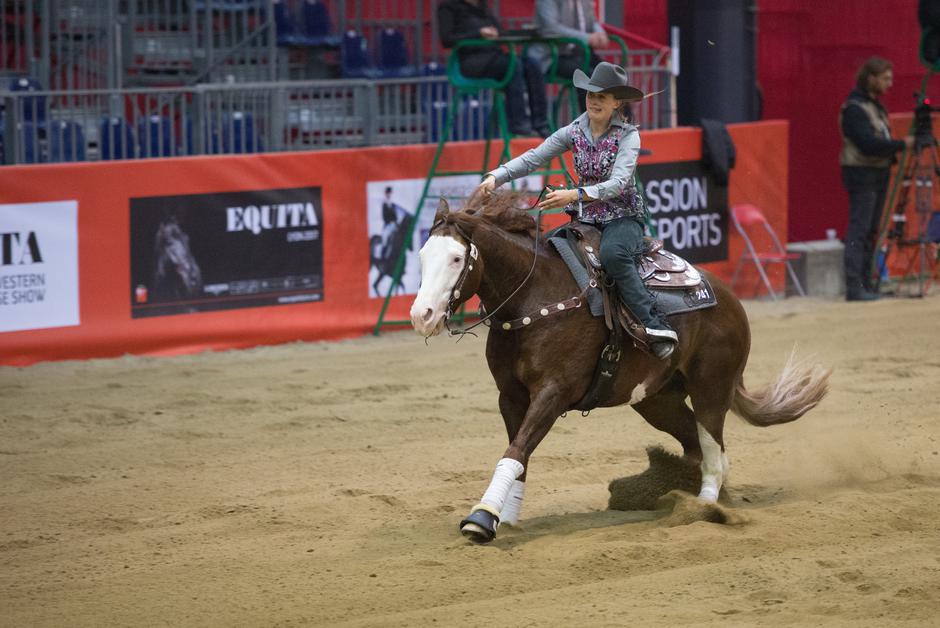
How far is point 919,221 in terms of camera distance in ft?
48.2

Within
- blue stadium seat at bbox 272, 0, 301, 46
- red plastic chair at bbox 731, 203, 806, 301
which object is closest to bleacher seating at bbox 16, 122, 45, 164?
blue stadium seat at bbox 272, 0, 301, 46

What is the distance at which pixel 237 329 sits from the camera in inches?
460

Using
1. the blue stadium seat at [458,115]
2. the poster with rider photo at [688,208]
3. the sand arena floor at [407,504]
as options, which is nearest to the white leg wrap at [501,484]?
the sand arena floor at [407,504]

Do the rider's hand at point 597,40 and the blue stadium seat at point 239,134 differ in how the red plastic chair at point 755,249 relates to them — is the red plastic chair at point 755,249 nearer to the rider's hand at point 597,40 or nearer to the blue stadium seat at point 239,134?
the rider's hand at point 597,40

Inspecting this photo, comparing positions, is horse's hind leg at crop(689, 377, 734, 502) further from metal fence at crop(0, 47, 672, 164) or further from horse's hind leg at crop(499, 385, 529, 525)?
metal fence at crop(0, 47, 672, 164)

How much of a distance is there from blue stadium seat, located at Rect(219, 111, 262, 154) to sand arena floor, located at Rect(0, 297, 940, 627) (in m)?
2.11

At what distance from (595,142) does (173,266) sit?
5699mm

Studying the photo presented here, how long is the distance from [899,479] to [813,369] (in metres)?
0.81

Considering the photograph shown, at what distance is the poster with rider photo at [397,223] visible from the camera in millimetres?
12328

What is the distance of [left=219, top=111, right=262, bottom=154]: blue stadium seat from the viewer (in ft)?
40.4

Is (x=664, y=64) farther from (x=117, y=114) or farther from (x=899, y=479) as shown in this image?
(x=899, y=479)

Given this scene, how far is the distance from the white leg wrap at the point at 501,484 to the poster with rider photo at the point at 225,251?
5876 millimetres

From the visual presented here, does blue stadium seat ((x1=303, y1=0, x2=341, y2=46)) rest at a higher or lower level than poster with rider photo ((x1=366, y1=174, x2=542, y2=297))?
higher

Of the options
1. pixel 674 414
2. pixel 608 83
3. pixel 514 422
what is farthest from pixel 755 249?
pixel 514 422
